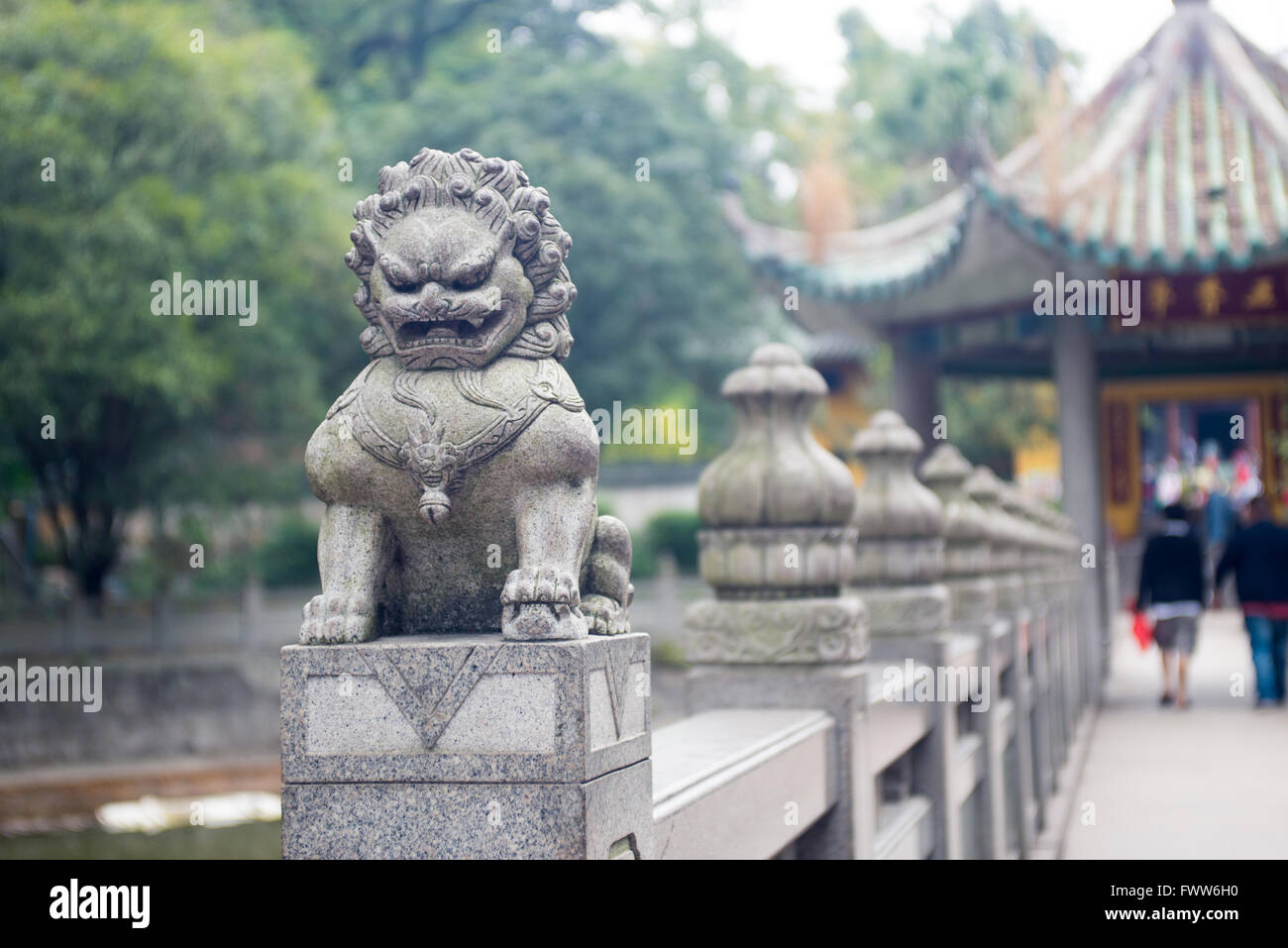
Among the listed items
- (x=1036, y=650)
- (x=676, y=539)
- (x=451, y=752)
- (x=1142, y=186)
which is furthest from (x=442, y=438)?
(x=676, y=539)

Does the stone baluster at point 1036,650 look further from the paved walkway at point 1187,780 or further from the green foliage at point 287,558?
the green foliage at point 287,558

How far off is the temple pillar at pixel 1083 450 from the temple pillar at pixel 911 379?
5.95 ft

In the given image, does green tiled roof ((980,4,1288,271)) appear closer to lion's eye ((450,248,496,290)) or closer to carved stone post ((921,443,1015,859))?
carved stone post ((921,443,1015,859))

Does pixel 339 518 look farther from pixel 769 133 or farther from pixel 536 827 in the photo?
pixel 769 133

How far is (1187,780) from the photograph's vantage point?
28.9 ft

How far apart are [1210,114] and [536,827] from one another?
43.2 ft

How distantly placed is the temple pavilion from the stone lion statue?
366 inches

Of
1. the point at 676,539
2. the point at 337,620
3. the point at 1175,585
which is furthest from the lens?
the point at 676,539

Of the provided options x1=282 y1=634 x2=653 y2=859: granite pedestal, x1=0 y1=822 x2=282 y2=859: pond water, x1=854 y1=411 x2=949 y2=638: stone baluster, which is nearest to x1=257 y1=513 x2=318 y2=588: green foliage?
x1=0 y1=822 x2=282 y2=859: pond water

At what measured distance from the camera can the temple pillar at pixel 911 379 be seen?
49.8 ft

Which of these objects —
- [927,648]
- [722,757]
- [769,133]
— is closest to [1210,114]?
[927,648]

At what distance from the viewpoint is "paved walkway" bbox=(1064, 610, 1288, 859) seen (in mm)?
7328

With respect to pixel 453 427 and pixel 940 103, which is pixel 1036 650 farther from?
pixel 940 103

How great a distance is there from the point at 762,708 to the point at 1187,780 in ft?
17.8
